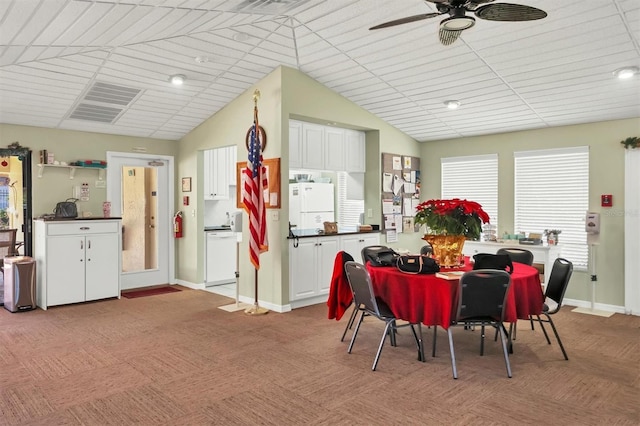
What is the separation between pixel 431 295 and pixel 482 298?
0.38 meters

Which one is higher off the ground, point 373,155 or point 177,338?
point 373,155

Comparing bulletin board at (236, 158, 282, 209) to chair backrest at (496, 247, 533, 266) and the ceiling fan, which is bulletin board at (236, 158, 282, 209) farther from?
the ceiling fan

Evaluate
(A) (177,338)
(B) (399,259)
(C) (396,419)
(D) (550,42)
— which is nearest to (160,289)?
(A) (177,338)

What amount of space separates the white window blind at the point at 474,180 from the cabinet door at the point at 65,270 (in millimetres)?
5533

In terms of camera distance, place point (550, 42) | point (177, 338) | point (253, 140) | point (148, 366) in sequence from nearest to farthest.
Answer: point (148, 366) → point (550, 42) → point (177, 338) → point (253, 140)

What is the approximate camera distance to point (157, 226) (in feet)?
24.7

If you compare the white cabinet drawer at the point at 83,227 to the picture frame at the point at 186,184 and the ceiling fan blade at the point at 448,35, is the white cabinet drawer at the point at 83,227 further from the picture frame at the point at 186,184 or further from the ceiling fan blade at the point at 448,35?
the ceiling fan blade at the point at 448,35

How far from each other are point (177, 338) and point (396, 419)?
8.53ft

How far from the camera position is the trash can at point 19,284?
5758 millimetres

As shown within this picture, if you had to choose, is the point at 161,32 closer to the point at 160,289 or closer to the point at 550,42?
the point at 550,42

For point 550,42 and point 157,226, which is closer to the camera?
point 550,42

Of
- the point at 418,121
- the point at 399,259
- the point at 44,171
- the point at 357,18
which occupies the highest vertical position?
the point at 357,18

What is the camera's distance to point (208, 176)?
7469 millimetres

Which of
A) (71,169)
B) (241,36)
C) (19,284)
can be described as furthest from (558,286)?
(71,169)
